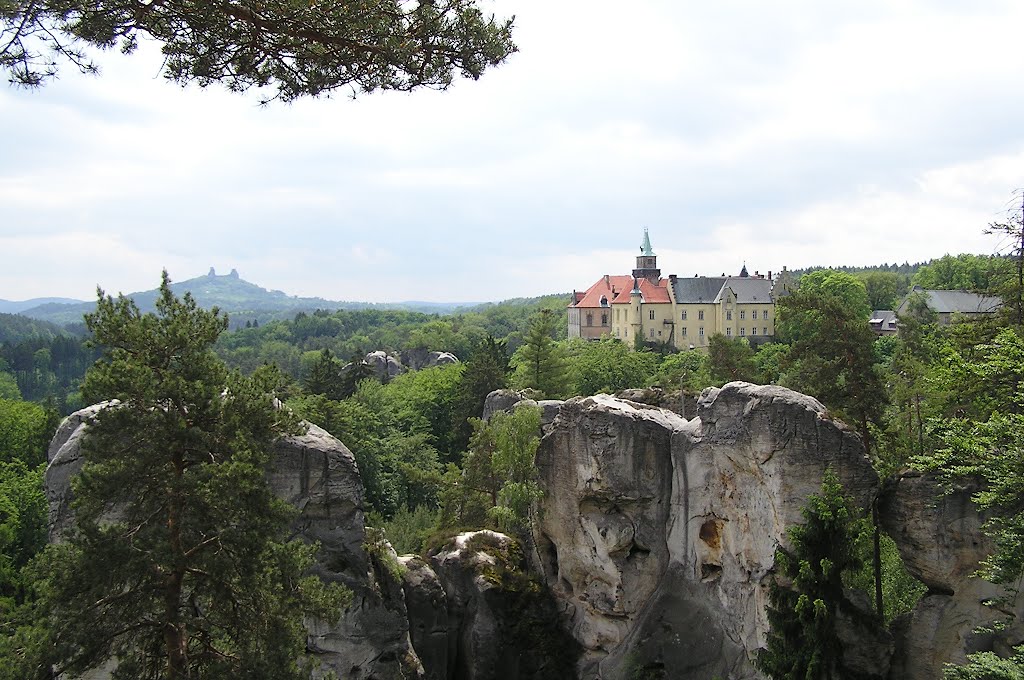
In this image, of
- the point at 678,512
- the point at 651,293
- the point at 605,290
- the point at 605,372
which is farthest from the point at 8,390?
the point at 678,512

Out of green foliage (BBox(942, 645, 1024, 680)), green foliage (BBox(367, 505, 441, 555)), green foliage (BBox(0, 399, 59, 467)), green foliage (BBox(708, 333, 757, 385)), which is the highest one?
green foliage (BBox(708, 333, 757, 385))

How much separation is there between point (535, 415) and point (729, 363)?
16640 mm

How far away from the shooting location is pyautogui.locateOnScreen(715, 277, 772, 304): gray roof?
243 ft

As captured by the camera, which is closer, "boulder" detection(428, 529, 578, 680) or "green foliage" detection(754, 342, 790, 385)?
"boulder" detection(428, 529, 578, 680)

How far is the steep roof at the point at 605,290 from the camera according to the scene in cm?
8181

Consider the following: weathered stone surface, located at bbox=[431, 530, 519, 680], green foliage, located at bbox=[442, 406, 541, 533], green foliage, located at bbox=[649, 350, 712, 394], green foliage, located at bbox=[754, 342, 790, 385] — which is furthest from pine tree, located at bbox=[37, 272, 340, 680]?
green foliage, located at bbox=[649, 350, 712, 394]

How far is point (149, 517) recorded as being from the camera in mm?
10844

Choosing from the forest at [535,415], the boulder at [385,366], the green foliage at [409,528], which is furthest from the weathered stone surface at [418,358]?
the green foliage at [409,528]

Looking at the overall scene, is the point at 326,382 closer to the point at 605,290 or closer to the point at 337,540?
the point at 337,540

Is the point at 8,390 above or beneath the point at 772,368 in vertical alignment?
beneath

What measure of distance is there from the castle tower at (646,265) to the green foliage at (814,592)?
69.6 m

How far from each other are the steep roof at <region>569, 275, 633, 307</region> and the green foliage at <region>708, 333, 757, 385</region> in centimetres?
4070

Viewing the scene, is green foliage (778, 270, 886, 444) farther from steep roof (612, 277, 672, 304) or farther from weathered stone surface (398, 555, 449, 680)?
steep roof (612, 277, 672, 304)

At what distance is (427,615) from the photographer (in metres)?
18.2
